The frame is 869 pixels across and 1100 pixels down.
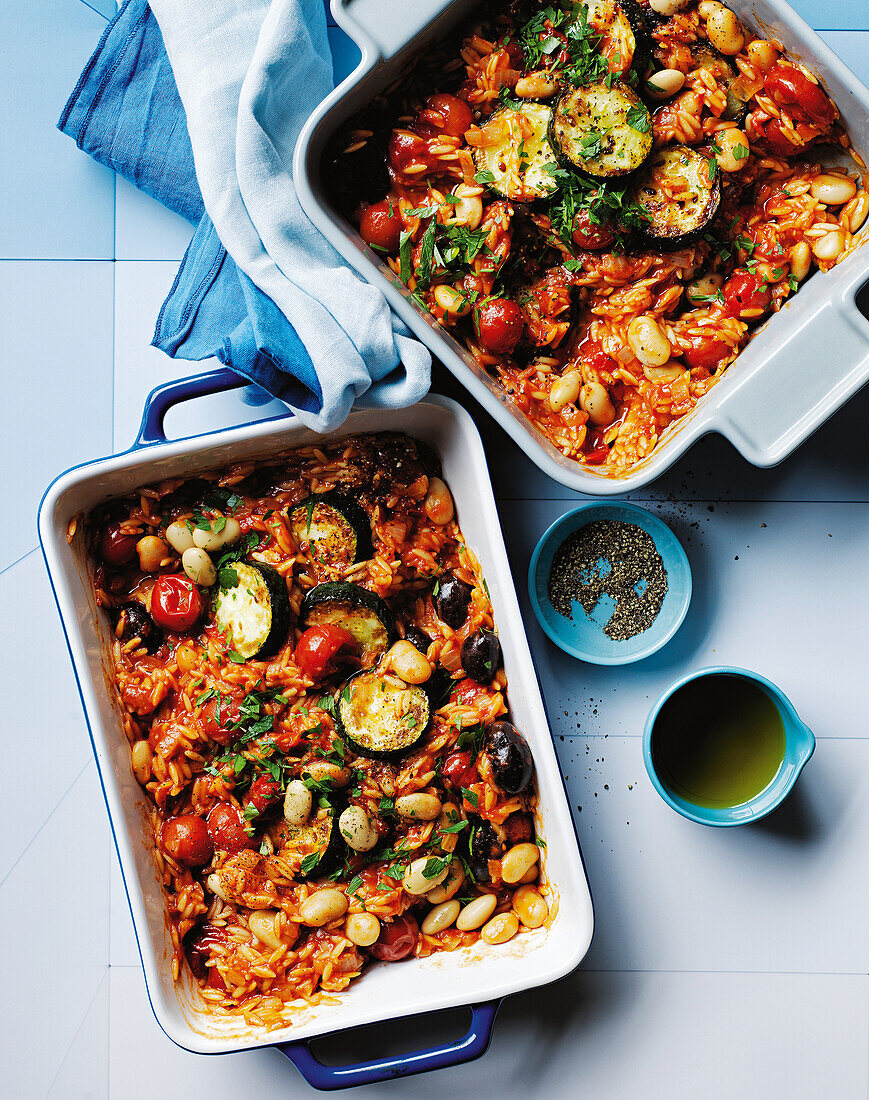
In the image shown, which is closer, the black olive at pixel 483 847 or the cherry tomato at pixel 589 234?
the cherry tomato at pixel 589 234

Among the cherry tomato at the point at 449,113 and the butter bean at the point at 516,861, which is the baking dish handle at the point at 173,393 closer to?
the cherry tomato at the point at 449,113

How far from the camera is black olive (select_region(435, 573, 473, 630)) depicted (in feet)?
6.25

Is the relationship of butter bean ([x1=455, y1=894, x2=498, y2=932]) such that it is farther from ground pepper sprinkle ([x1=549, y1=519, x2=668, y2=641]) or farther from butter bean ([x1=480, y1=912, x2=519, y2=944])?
ground pepper sprinkle ([x1=549, y1=519, x2=668, y2=641])

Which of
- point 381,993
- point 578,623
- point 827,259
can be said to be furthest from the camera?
point 578,623

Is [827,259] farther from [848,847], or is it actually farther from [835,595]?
[848,847]

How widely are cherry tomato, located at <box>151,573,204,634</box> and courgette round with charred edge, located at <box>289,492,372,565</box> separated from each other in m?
0.25

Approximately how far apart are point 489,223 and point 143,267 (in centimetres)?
86

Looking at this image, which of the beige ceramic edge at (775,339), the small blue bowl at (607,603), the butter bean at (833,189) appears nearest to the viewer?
the beige ceramic edge at (775,339)

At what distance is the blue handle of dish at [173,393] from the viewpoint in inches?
69.9

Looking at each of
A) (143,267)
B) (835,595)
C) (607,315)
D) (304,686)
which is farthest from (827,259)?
(143,267)

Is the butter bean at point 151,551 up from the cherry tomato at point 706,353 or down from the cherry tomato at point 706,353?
down

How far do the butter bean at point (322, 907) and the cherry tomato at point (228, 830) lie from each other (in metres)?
0.18

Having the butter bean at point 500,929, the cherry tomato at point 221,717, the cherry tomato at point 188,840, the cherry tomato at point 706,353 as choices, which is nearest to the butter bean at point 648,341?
the cherry tomato at point 706,353

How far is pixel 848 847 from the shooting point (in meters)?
2.13
